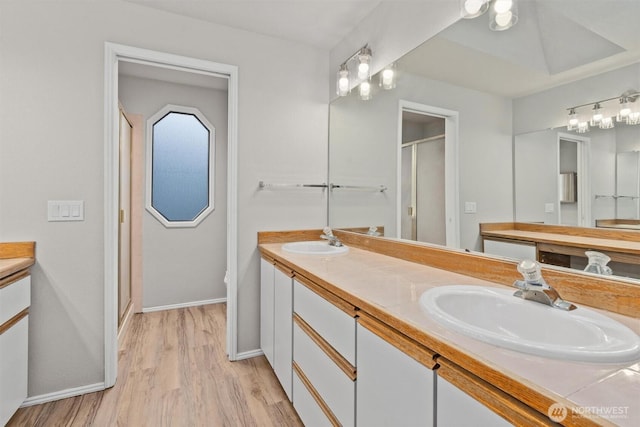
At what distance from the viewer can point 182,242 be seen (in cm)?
323

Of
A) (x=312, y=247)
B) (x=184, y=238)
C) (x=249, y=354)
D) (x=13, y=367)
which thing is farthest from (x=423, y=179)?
(x=184, y=238)

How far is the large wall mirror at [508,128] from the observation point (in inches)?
38.2

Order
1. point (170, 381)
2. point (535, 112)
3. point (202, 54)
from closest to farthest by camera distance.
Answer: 1. point (535, 112)
2. point (170, 381)
3. point (202, 54)

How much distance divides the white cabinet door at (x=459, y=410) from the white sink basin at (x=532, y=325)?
4.9 inches

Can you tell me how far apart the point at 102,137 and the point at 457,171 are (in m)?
2.04

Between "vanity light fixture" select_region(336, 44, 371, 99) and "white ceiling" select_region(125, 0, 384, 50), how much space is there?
24cm

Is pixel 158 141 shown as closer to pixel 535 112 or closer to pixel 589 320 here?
pixel 535 112

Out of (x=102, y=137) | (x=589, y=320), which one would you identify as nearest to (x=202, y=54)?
(x=102, y=137)

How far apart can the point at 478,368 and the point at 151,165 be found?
133 inches

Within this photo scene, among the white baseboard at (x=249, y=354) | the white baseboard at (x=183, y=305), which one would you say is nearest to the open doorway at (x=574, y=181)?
the white baseboard at (x=249, y=354)

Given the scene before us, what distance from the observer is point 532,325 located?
88cm

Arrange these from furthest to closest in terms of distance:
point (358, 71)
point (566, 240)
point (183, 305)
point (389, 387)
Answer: point (183, 305) < point (358, 71) < point (566, 240) < point (389, 387)

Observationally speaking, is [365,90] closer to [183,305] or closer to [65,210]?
[65,210]

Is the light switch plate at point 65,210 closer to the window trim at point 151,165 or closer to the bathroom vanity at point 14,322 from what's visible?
the bathroom vanity at point 14,322
